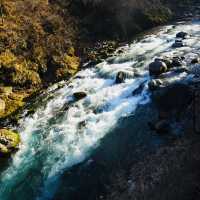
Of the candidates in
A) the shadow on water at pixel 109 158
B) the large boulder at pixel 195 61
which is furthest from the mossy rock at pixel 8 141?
the large boulder at pixel 195 61

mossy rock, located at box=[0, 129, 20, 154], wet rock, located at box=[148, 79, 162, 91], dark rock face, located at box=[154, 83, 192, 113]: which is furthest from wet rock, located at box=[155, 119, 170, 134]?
mossy rock, located at box=[0, 129, 20, 154]

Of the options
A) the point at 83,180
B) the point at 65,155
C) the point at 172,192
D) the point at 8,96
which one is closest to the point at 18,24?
the point at 8,96

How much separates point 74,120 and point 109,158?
493 cm

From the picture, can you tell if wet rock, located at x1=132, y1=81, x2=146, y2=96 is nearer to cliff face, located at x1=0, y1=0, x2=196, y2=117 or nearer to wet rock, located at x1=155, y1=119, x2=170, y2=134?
wet rock, located at x1=155, y1=119, x2=170, y2=134

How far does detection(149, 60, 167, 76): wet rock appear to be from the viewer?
25609 millimetres

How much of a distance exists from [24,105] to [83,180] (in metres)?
10.4

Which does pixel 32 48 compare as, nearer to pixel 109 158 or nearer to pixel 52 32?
pixel 52 32

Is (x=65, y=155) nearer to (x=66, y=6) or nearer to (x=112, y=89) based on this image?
(x=112, y=89)

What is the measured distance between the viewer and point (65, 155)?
63.8ft

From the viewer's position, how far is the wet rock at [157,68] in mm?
25609

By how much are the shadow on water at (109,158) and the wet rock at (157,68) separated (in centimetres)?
530

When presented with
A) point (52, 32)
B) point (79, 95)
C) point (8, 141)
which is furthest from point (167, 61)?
point (52, 32)

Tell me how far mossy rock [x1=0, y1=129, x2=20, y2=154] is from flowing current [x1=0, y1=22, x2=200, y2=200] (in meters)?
0.41

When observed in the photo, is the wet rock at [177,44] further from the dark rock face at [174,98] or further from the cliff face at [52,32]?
the dark rock face at [174,98]
